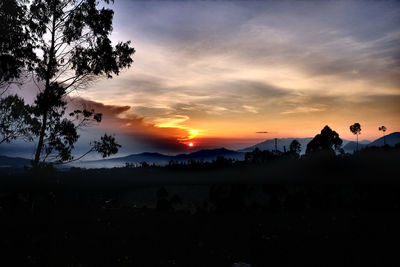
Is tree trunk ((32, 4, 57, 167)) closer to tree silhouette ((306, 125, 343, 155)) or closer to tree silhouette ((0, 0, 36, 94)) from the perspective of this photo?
tree silhouette ((0, 0, 36, 94))

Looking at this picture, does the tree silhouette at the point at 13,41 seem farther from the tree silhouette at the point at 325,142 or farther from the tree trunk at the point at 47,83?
the tree silhouette at the point at 325,142

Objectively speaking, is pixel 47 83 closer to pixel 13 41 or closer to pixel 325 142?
pixel 13 41

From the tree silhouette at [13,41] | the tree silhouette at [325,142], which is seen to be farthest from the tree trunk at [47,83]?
the tree silhouette at [325,142]

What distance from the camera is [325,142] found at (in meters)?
132

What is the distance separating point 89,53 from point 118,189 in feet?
508

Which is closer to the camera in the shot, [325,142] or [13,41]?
[13,41]

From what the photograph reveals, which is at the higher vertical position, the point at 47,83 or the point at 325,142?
the point at 325,142

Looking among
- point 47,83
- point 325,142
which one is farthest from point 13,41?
point 325,142

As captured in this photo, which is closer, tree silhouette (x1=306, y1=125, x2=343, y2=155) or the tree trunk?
the tree trunk

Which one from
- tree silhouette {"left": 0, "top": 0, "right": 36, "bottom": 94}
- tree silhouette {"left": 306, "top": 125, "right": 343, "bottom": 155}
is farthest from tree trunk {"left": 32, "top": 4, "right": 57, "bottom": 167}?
tree silhouette {"left": 306, "top": 125, "right": 343, "bottom": 155}

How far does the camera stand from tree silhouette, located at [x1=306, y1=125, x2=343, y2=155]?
124000mm

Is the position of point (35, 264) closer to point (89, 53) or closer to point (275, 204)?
point (89, 53)

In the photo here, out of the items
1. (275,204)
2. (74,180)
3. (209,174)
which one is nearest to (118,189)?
(74,180)

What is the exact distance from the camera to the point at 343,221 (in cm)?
2225
